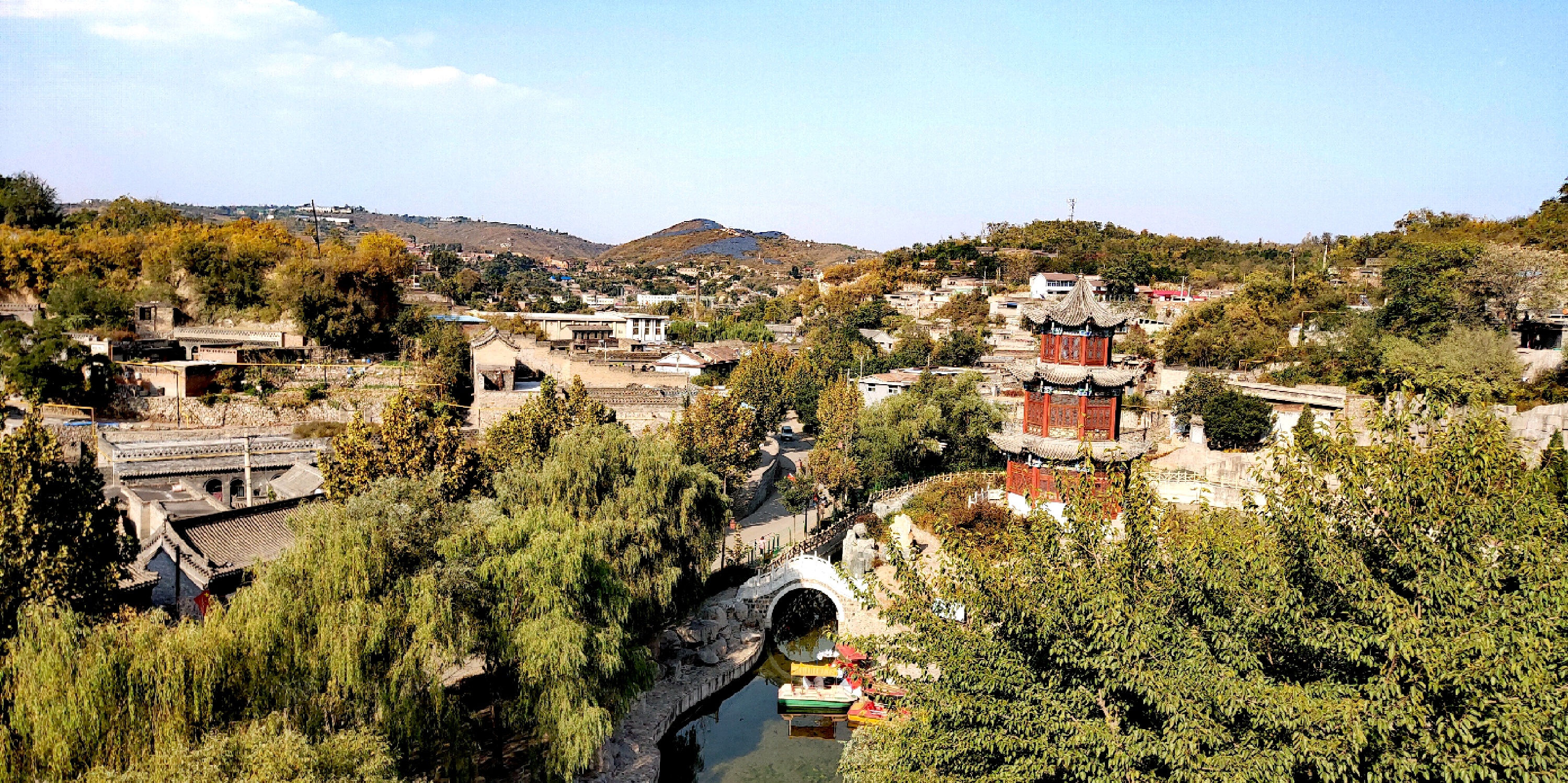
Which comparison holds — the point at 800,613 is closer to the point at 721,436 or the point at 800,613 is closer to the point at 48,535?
the point at 721,436

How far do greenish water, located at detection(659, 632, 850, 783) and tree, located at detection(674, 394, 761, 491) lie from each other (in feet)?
20.6

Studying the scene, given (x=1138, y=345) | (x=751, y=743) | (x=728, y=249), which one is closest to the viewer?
(x=751, y=743)

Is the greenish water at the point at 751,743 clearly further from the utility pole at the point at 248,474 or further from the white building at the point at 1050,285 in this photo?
the white building at the point at 1050,285

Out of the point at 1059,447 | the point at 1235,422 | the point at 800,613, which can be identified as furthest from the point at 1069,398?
the point at 800,613

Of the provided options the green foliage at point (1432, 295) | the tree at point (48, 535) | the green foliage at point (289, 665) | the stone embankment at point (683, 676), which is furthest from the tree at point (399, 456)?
the green foliage at point (1432, 295)

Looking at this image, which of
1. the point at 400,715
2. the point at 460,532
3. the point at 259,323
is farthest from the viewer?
the point at 259,323

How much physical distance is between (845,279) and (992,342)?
27.3 meters

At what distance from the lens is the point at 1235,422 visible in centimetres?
2636

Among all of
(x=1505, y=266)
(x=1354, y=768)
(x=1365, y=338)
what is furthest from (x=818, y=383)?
(x=1354, y=768)

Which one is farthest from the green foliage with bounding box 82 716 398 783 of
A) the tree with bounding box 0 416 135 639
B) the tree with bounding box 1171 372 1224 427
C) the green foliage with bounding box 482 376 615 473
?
the tree with bounding box 1171 372 1224 427

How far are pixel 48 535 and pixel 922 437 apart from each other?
21.4 m

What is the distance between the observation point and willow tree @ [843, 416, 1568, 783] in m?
7.41

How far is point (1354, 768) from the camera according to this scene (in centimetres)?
730

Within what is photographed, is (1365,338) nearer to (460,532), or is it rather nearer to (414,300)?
(460,532)
